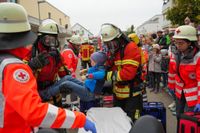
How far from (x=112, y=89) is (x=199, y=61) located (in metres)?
1.18

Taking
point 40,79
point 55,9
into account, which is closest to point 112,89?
point 40,79

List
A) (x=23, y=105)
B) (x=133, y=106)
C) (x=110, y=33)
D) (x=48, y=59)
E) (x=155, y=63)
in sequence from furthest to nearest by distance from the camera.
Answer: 1. (x=155, y=63)
2. (x=133, y=106)
3. (x=110, y=33)
4. (x=48, y=59)
5. (x=23, y=105)

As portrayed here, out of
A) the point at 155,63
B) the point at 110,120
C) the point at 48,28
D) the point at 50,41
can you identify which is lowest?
the point at 110,120

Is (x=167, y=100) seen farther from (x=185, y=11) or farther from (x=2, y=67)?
(x=2, y=67)

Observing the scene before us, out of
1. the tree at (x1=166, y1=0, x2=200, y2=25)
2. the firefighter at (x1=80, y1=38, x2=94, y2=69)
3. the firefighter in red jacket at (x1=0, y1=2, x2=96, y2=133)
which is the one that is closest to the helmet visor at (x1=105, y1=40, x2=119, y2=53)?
the firefighter in red jacket at (x1=0, y1=2, x2=96, y2=133)

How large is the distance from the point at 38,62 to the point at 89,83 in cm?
72

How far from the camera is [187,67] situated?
3.95 meters

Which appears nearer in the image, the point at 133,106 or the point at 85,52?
the point at 133,106

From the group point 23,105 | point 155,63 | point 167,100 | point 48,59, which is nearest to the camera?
point 23,105

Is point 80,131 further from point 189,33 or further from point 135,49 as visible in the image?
point 189,33

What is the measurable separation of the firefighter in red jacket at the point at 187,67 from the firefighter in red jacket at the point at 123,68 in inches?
21.2

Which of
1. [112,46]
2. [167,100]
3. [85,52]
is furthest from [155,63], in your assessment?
[112,46]

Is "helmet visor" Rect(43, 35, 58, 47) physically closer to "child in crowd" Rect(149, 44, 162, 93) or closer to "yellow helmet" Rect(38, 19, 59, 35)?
"yellow helmet" Rect(38, 19, 59, 35)

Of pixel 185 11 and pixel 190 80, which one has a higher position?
pixel 185 11
